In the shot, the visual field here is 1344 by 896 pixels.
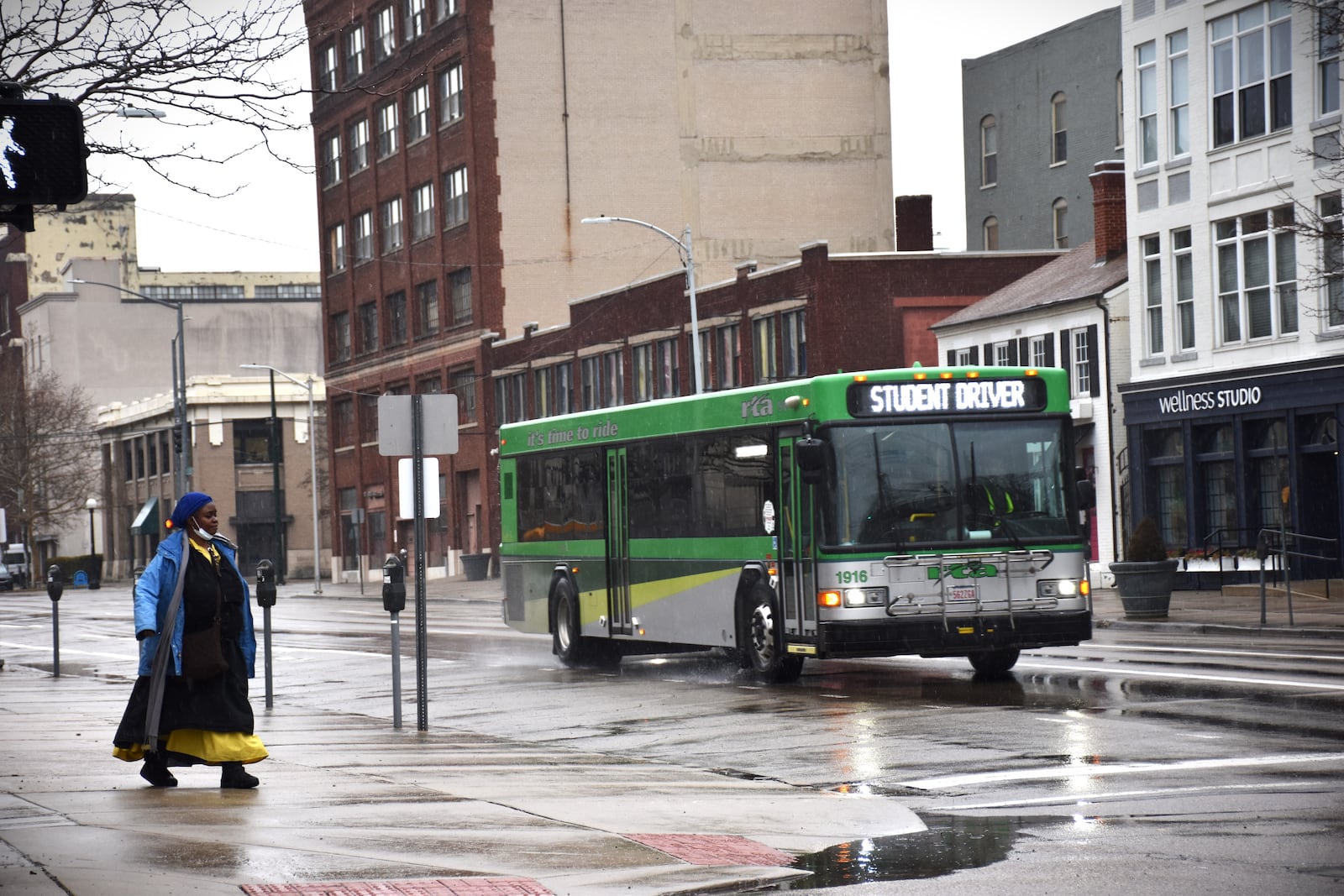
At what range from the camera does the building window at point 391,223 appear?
7881 centimetres

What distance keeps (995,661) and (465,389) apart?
182ft

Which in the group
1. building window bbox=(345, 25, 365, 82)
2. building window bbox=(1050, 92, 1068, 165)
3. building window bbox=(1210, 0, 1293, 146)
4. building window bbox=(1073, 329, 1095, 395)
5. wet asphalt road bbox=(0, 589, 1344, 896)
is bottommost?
wet asphalt road bbox=(0, 589, 1344, 896)

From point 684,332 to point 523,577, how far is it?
33784 mm

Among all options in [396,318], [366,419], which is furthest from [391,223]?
[366,419]

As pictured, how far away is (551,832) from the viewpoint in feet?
32.1

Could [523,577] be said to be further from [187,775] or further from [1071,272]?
[1071,272]

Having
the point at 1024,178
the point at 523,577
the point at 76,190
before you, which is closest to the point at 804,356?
the point at 1024,178

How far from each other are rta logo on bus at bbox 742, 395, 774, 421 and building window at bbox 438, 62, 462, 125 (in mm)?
53695

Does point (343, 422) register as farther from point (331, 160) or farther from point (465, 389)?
point (465, 389)

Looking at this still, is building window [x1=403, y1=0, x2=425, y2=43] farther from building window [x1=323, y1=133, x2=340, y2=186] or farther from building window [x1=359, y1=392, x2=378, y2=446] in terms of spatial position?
building window [x1=359, y1=392, x2=378, y2=446]

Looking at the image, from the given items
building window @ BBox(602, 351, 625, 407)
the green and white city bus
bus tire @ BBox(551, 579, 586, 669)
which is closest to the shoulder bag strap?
the green and white city bus

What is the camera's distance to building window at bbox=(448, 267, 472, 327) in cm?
7281

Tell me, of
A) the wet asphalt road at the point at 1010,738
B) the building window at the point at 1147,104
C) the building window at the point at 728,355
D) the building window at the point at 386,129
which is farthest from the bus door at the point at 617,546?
the building window at the point at 386,129

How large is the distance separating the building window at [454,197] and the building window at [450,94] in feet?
6.53
